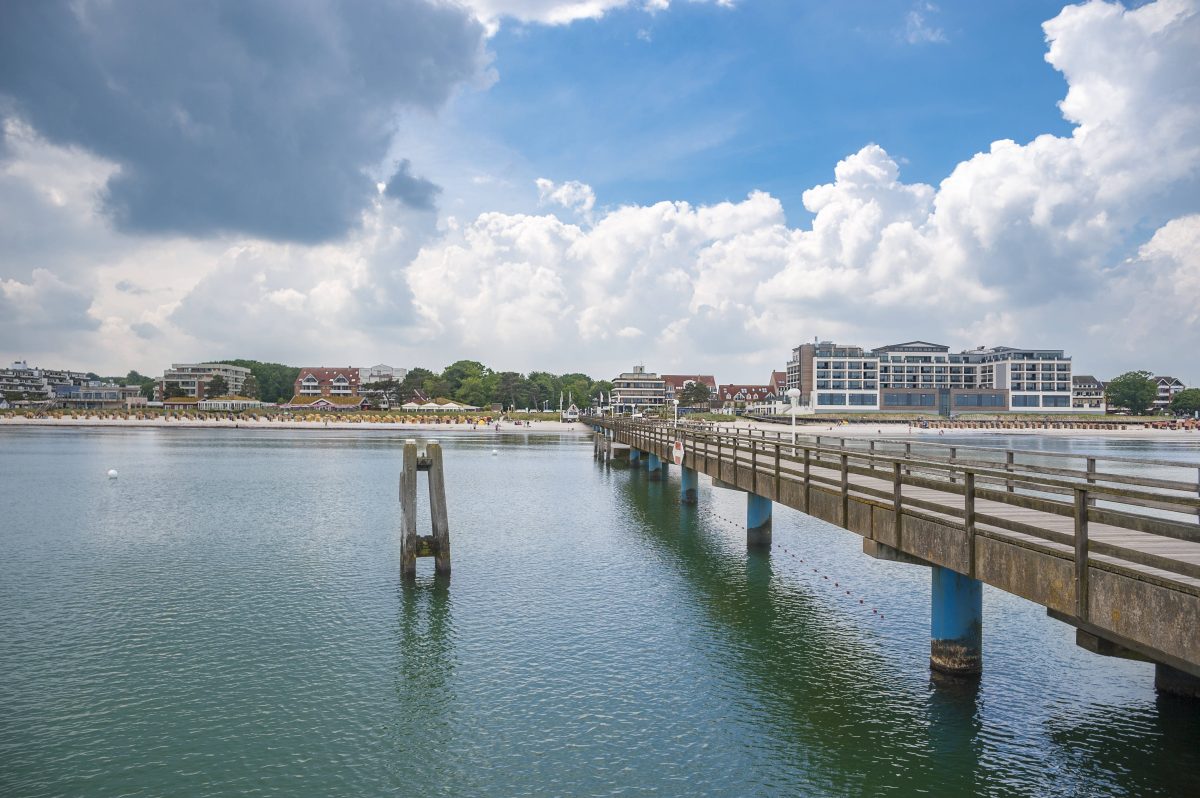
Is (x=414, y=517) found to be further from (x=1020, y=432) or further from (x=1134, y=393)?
(x=1134, y=393)

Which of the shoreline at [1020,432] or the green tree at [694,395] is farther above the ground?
the green tree at [694,395]

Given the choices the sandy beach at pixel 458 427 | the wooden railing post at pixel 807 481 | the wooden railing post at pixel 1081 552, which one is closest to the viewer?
the wooden railing post at pixel 1081 552

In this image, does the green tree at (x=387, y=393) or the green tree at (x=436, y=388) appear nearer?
the green tree at (x=387, y=393)

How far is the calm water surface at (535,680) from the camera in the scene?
11297 millimetres

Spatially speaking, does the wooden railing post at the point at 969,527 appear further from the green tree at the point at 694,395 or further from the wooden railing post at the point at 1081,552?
the green tree at the point at 694,395

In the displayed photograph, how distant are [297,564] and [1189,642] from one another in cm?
2376

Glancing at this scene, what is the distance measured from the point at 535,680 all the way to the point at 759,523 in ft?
48.4

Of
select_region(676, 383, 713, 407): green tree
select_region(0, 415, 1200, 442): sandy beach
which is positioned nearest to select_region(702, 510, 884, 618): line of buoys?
select_region(0, 415, 1200, 442): sandy beach

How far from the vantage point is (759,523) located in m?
27.8

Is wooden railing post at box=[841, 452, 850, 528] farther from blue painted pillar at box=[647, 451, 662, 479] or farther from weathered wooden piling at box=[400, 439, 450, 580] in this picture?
blue painted pillar at box=[647, 451, 662, 479]

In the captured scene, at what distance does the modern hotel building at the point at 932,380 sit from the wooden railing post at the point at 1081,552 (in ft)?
570

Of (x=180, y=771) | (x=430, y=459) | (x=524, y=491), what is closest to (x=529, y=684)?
(x=180, y=771)

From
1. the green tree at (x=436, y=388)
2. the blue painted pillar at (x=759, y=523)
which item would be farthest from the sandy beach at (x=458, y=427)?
the blue painted pillar at (x=759, y=523)

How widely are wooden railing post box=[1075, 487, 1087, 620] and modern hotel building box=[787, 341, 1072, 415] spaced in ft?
570
